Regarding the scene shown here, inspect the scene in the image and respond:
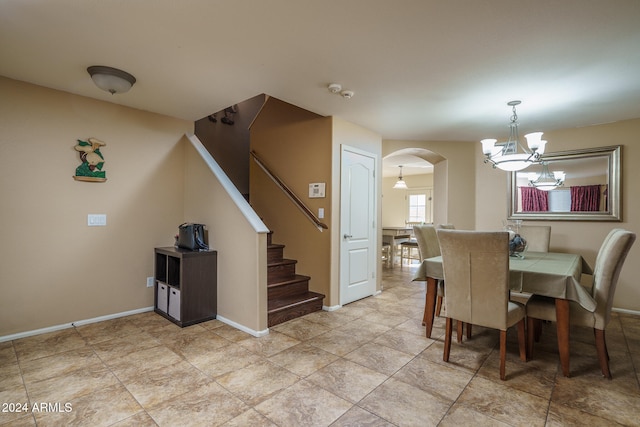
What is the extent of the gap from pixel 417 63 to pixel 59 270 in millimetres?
3860

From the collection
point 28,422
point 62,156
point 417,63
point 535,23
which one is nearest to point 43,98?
point 62,156

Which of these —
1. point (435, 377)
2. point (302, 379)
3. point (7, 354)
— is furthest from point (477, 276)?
point (7, 354)

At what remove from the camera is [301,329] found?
3.14m

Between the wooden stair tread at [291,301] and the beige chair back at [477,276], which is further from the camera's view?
the wooden stair tread at [291,301]

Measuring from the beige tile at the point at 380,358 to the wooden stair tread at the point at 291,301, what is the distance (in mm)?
983

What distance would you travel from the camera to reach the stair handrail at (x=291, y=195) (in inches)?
149

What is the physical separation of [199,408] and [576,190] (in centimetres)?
508

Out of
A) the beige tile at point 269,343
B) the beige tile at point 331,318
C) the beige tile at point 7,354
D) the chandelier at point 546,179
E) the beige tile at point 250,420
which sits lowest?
the beige tile at point 331,318

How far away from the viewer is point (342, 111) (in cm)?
360

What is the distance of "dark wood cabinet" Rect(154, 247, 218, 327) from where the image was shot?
126 inches

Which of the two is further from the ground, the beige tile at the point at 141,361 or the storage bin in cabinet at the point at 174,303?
the storage bin in cabinet at the point at 174,303

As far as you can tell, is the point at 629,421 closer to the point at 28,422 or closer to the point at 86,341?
the point at 28,422

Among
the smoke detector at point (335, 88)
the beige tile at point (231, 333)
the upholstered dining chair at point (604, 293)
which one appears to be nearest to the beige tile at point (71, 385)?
the beige tile at point (231, 333)

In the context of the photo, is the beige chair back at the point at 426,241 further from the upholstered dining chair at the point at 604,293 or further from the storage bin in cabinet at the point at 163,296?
the storage bin in cabinet at the point at 163,296
